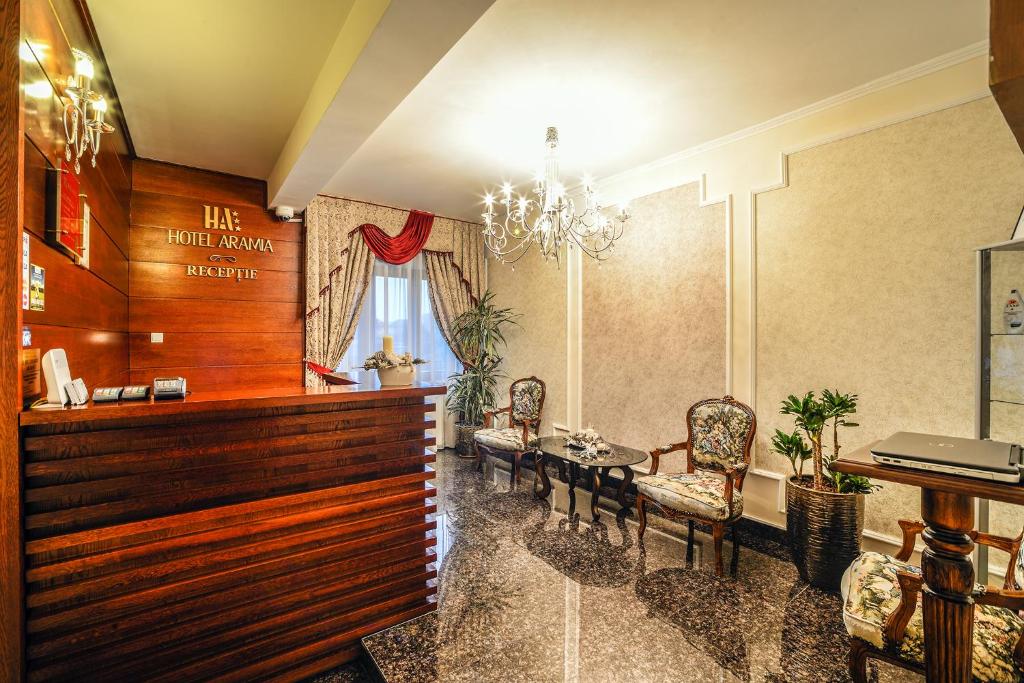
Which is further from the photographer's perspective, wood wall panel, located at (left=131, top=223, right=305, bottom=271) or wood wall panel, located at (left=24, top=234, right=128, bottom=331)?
wood wall panel, located at (left=131, top=223, right=305, bottom=271)

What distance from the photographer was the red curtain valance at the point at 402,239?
5348mm

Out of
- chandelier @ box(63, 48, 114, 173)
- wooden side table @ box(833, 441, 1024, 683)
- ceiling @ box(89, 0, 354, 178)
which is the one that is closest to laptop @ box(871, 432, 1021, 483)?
wooden side table @ box(833, 441, 1024, 683)

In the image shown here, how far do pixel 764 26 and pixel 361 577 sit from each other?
139 inches

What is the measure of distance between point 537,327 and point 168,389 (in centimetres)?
404

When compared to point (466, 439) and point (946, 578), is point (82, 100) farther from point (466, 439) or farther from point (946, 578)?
point (466, 439)

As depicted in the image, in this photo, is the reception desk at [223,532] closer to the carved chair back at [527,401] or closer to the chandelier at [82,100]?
the chandelier at [82,100]

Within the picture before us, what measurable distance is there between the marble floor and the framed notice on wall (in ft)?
7.35

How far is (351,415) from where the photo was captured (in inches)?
90.1

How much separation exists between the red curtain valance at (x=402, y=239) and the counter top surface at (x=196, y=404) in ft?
10.9

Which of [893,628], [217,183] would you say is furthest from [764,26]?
[217,183]

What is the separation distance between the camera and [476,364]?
596 centimetres

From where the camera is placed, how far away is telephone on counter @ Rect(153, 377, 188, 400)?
186cm

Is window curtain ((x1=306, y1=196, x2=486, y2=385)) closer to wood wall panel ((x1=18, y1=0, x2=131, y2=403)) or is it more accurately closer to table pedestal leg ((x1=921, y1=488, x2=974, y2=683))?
wood wall panel ((x1=18, y1=0, x2=131, y2=403))

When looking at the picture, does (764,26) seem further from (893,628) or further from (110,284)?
(110,284)
